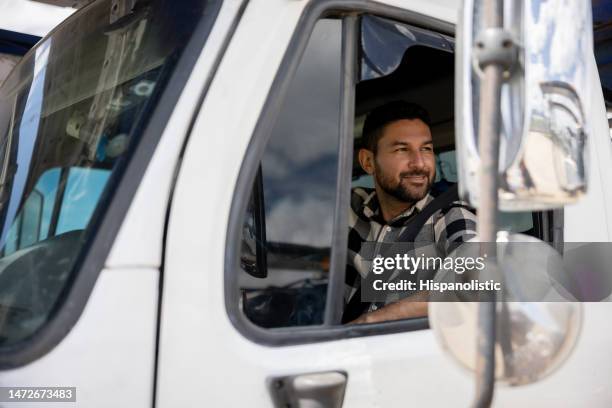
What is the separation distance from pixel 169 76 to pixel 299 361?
58 cm

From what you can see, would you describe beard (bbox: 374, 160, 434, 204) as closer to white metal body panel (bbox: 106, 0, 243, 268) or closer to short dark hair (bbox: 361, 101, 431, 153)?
short dark hair (bbox: 361, 101, 431, 153)

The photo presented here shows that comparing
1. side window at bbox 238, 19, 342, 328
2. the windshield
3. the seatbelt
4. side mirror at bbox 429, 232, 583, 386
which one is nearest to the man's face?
the seatbelt

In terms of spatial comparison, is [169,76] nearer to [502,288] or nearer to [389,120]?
[502,288]

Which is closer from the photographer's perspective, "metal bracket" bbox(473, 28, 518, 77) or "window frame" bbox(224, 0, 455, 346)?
"metal bracket" bbox(473, 28, 518, 77)

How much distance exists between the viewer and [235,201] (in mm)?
1229

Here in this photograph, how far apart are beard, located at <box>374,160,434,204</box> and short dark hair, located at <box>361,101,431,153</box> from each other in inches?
4.6

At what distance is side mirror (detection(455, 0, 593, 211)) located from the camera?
97 cm

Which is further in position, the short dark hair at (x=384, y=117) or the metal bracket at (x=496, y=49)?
the short dark hair at (x=384, y=117)

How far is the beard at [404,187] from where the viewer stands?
7.10 feet

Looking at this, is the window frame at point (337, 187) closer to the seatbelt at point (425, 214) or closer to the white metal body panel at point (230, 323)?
the white metal body panel at point (230, 323)

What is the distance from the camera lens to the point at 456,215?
1883mm

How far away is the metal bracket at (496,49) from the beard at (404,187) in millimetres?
1205

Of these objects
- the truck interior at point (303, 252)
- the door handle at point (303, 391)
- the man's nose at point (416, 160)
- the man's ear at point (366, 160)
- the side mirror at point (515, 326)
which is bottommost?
the door handle at point (303, 391)

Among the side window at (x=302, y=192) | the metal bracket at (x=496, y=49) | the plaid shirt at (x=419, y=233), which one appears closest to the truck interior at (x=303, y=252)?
the side window at (x=302, y=192)
